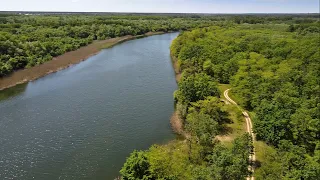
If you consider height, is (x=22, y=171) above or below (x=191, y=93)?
below

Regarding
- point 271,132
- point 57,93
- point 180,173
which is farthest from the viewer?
point 57,93

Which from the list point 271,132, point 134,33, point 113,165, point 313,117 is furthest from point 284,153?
point 134,33

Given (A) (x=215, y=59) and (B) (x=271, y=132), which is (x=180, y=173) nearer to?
(B) (x=271, y=132)

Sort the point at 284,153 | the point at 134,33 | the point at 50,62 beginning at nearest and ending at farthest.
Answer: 1. the point at 284,153
2. the point at 50,62
3. the point at 134,33

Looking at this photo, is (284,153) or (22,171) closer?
(284,153)

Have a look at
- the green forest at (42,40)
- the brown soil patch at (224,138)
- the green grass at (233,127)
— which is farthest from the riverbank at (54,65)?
the brown soil patch at (224,138)

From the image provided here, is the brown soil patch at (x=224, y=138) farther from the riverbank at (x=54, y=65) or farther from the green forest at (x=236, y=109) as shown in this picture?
the riverbank at (x=54, y=65)
